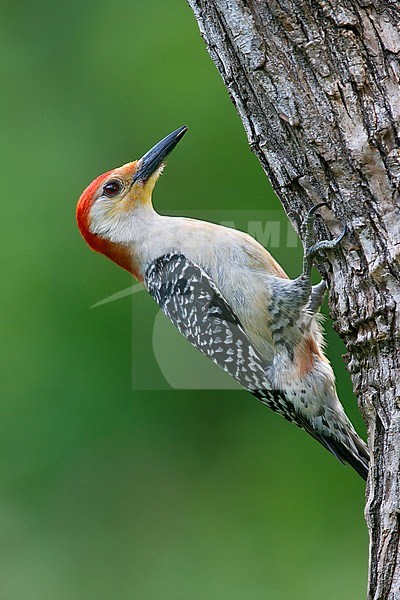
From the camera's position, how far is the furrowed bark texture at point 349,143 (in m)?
3.04

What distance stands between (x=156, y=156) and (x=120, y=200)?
0.32 m

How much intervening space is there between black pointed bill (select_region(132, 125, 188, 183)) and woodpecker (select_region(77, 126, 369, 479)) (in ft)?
1.16

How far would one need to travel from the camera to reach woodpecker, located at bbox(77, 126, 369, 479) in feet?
14.2

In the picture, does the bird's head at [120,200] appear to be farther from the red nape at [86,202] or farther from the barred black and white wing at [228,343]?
the barred black and white wing at [228,343]

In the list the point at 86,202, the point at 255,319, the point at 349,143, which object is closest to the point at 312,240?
the point at 349,143

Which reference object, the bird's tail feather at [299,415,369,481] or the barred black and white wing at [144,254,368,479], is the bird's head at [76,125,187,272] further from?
the bird's tail feather at [299,415,369,481]

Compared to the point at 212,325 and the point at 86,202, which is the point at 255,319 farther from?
the point at 86,202

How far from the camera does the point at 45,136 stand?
8484 mm

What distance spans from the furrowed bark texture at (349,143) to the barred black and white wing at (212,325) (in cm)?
116

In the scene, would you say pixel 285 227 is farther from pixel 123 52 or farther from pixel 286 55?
pixel 123 52

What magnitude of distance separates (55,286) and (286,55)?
508 centimetres

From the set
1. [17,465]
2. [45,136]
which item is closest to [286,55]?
[45,136]

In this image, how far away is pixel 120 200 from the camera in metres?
→ 5.02

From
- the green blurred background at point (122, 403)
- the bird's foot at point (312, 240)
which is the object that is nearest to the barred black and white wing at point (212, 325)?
the bird's foot at point (312, 240)
